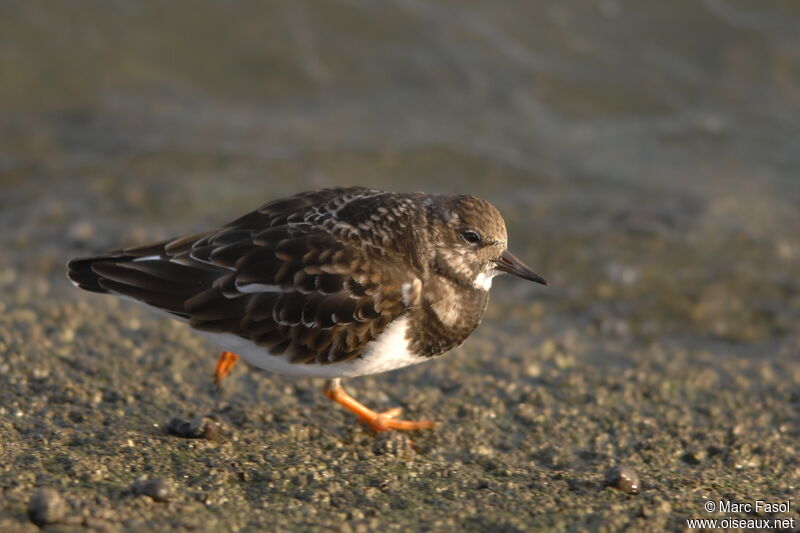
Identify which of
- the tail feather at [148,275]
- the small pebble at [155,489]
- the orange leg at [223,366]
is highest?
the tail feather at [148,275]

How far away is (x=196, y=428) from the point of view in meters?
3.82

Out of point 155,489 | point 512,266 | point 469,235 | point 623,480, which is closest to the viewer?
point 155,489

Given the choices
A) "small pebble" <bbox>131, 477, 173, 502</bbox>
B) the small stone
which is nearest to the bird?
"small pebble" <bbox>131, 477, 173, 502</bbox>

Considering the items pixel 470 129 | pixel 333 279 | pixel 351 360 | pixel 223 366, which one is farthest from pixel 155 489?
pixel 470 129

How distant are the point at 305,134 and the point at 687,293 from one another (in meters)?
3.56

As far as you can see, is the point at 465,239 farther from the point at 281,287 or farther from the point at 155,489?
the point at 155,489

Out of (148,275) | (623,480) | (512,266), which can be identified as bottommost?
(623,480)

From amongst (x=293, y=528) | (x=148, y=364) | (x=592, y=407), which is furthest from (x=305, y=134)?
(x=293, y=528)

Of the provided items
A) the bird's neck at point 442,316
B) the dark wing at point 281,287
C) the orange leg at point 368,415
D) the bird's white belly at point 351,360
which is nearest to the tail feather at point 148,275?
the dark wing at point 281,287

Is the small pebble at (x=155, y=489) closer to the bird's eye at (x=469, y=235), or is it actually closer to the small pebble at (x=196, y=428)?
the small pebble at (x=196, y=428)

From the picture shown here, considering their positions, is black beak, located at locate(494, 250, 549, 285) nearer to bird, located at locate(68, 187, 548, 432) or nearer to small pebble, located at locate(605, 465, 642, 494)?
bird, located at locate(68, 187, 548, 432)

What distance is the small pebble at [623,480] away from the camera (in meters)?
3.55

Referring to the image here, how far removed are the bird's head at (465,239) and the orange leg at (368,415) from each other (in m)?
0.68

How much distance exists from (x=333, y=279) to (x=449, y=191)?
360 cm
